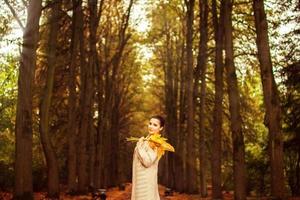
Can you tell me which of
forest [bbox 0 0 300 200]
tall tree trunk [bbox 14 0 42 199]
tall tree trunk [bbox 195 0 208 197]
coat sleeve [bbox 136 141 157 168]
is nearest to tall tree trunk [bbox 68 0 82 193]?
forest [bbox 0 0 300 200]

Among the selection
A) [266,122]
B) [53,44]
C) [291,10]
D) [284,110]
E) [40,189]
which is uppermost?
[291,10]

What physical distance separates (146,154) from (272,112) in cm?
695

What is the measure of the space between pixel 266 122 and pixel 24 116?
21.1ft

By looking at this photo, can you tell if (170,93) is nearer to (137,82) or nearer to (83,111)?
(137,82)

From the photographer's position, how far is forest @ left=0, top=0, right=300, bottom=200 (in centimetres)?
1272

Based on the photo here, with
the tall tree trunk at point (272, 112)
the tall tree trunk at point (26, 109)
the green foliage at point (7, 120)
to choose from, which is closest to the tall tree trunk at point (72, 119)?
the green foliage at point (7, 120)

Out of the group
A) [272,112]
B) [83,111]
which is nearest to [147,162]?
[272,112]

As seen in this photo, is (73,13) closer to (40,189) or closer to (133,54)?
(40,189)

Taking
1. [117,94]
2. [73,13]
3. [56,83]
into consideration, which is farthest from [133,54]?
[73,13]

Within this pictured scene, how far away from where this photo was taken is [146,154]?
5840 mm

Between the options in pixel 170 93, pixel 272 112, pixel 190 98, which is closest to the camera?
pixel 272 112

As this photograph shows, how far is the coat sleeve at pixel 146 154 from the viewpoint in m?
5.83

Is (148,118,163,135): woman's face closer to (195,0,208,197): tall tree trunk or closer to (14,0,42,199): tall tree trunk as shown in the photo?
(14,0,42,199): tall tree trunk

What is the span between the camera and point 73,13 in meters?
20.3
